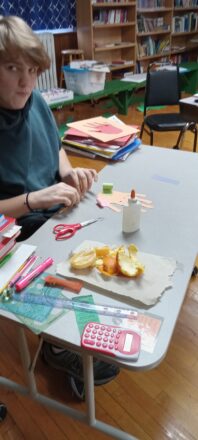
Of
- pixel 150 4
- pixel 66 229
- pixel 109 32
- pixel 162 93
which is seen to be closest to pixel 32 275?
pixel 66 229

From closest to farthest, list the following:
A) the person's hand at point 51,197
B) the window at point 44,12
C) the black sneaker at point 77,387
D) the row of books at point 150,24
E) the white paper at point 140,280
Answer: the white paper at point 140,280, the person's hand at point 51,197, the black sneaker at point 77,387, the window at point 44,12, the row of books at point 150,24

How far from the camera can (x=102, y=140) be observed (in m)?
1.40

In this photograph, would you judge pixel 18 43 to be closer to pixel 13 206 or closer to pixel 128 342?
pixel 13 206

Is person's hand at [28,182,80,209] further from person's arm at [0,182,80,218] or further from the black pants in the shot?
the black pants

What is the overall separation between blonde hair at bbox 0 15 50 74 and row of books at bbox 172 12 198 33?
17.2 feet

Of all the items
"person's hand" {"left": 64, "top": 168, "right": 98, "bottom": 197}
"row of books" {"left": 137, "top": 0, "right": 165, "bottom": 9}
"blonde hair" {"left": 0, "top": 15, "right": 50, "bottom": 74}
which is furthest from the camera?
"row of books" {"left": 137, "top": 0, "right": 165, "bottom": 9}

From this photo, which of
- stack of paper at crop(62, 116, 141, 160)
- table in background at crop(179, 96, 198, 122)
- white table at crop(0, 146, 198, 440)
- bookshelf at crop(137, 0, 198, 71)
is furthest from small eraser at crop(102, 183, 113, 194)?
bookshelf at crop(137, 0, 198, 71)

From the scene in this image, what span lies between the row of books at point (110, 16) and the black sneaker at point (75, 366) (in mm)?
4265

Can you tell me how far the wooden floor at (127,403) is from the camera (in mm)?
1159

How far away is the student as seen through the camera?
0.89 m

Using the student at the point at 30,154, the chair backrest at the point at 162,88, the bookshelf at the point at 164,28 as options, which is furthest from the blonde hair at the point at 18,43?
the bookshelf at the point at 164,28

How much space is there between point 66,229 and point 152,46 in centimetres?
520

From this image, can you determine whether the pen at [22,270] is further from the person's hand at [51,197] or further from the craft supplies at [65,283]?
the person's hand at [51,197]

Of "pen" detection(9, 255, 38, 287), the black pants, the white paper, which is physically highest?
"pen" detection(9, 255, 38, 287)
